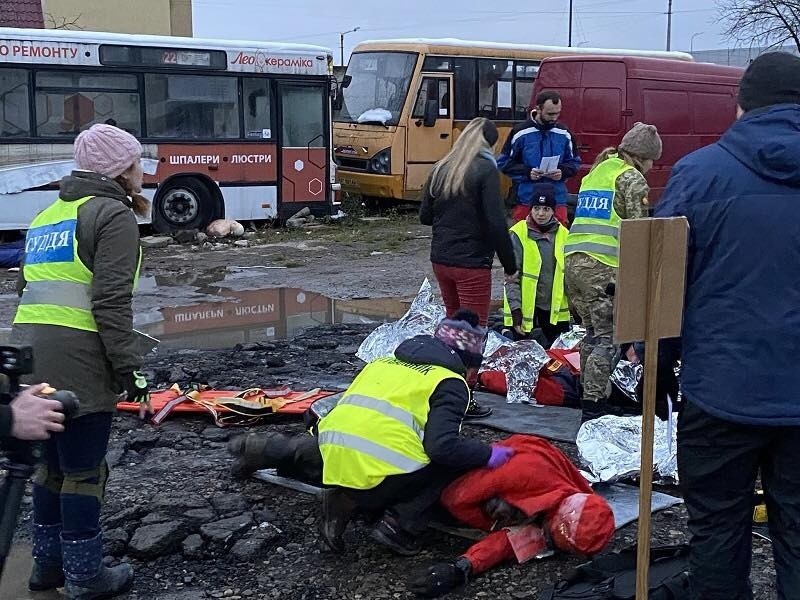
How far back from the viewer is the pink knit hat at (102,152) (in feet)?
12.2

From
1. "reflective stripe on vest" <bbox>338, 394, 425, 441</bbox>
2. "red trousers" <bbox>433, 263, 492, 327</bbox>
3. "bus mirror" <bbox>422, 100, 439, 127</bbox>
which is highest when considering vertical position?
"bus mirror" <bbox>422, 100, 439, 127</bbox>

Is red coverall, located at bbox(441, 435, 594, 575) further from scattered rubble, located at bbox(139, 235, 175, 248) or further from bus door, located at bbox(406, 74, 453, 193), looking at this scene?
bus door, located at bbox(406, 74, 453, 193)

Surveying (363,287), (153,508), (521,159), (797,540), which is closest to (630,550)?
(797,540)

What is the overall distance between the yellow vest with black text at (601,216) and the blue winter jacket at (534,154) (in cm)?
353

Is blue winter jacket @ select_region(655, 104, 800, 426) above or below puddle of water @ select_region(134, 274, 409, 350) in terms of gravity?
above

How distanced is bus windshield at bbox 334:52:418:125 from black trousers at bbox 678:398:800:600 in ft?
48.0

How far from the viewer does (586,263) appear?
5676 mm

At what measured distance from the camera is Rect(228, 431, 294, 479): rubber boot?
463cm

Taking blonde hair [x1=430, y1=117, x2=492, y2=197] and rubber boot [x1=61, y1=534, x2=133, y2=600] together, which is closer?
rubber boot [x1=61, y1=534, x2=133, y2=600]

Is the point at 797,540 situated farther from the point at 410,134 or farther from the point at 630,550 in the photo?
the point at 410,134

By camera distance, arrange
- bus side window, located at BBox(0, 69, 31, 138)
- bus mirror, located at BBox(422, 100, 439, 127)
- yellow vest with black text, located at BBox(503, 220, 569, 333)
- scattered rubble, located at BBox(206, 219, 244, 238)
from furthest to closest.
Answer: bus mirror, located at BBox(422, 100, 439, 127) < scattered rubble, located at BBox(206, 219, 244, 238) < bus side window, located at BBox(0, 69, 31, 138) < yellow vest with black text, located at BBox(503, 220, 569, 333)

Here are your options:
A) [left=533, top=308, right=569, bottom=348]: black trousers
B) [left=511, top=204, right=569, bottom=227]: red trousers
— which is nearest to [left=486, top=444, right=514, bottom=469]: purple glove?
[left=533, top=308, right=569, bottom=348]: black trousers

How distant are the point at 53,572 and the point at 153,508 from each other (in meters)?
0.71

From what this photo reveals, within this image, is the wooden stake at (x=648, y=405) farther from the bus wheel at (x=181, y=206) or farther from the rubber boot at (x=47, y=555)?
the bus wheel at (x=181, y=206)
